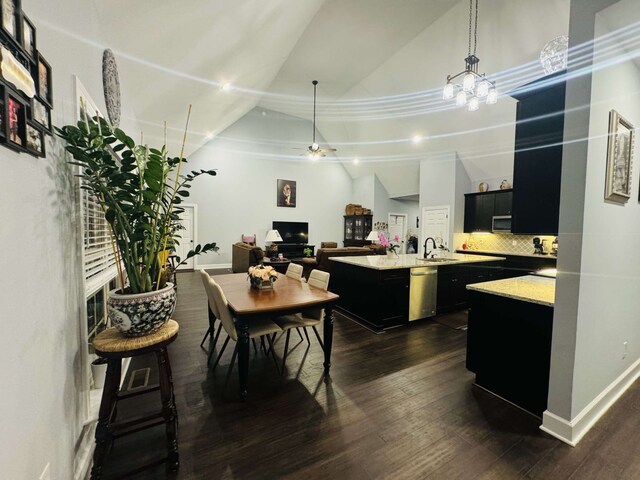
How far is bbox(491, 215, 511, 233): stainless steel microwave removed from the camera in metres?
5.97

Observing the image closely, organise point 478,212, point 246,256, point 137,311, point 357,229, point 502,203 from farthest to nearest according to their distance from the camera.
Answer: point 357,229
point 478,212
point 246,256
point 502,203
point 137,311

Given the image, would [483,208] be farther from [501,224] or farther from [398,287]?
[398,287]

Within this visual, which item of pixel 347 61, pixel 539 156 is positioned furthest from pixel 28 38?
pixel 347 61

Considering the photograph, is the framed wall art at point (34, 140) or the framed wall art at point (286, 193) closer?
the framed wall art at point (34, 140)

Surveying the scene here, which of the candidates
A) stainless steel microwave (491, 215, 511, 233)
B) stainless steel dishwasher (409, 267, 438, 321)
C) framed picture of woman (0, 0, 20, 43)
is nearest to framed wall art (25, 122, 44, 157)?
framed picture of woman (0, 0, 20, 43)

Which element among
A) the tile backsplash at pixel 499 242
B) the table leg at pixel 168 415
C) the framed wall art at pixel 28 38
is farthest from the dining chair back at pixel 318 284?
the tile backsplash at pixel 499 242

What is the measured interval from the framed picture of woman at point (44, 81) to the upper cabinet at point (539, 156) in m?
2.69

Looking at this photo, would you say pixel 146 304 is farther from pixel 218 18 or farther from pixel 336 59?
pixel 336 59

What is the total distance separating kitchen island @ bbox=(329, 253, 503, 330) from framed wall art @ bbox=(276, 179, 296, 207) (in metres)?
5.52

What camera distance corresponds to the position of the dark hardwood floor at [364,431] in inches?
59.2

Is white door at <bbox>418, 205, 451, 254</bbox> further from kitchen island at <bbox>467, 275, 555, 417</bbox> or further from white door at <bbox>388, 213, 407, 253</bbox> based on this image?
kitchen island at <bbox>467, 275, 555, 417</bbox>

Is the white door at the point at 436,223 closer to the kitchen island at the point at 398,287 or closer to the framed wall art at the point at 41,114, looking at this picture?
the kitchen island at the point at 398,287

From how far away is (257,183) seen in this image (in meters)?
9.03

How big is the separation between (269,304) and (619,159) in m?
2.72
